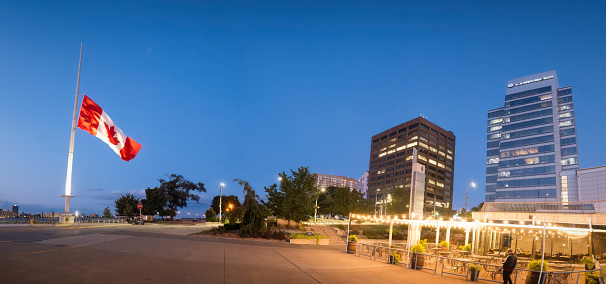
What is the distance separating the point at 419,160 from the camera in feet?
497

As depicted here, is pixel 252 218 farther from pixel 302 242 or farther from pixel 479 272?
A: pixel 479 272

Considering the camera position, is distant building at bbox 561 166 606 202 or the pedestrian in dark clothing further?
distant building at bbox 561 166 606 202

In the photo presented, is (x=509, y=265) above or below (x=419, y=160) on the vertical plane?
below

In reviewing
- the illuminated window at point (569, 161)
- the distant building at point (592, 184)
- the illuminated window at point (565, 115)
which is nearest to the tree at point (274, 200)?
the distant building at point (592, 184)

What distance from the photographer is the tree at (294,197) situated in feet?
129

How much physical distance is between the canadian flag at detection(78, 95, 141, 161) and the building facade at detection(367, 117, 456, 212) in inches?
5311

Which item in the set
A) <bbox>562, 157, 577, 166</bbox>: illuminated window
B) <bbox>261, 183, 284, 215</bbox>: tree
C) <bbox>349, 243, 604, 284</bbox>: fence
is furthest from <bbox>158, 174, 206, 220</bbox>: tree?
<bbox>562, 157, 577, 166</bbox>: illuminated window

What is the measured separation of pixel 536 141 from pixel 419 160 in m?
62.7

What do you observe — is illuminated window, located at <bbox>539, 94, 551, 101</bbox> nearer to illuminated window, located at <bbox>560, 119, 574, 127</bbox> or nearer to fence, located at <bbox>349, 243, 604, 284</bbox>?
illuminated window, located at <bbox>560, 119, 574, 127</bbox>

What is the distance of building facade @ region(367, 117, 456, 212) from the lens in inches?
6112

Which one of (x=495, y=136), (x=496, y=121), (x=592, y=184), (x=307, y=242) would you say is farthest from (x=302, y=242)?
(x=495, y=136)

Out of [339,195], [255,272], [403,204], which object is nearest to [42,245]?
[255,272]

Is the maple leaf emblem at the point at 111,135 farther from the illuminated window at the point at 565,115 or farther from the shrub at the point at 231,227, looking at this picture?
the illuminated window at the point at 565,115

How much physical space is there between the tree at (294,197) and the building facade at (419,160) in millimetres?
115678
